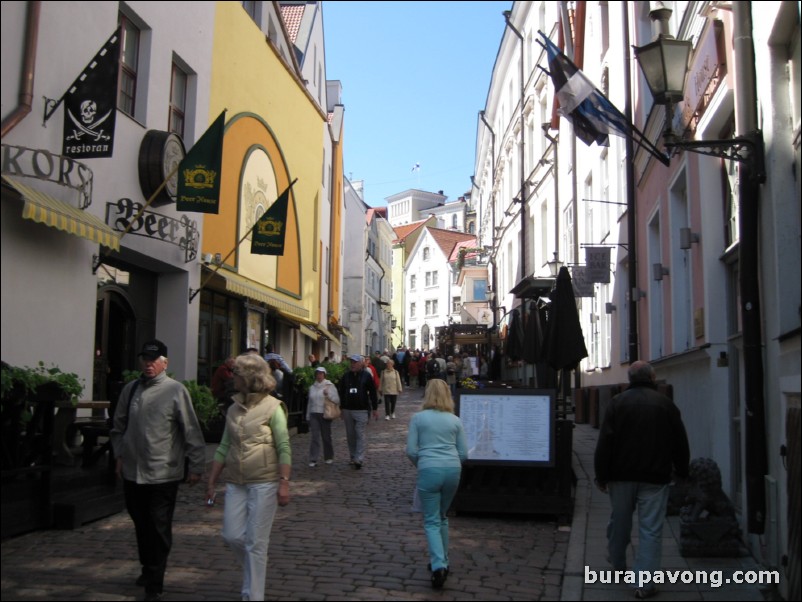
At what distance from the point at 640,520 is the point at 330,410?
23.8 feet

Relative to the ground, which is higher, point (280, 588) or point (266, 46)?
point (266, 46)

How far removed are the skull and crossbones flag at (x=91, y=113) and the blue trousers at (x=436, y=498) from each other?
5.17 metres

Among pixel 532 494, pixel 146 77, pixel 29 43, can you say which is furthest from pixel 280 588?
pixel 146 77

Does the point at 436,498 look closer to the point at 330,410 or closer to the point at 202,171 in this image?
the point at 202,171

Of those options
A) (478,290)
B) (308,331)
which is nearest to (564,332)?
(308,331)

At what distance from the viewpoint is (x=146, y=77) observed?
11742 mm

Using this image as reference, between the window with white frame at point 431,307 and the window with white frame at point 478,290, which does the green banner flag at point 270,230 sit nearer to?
the window with white frame at point 478,290

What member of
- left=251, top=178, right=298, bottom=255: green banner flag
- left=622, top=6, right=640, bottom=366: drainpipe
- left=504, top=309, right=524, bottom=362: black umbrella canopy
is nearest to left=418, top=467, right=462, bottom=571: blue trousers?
left=622, top=6, right=640, bottom=366: drainpipe

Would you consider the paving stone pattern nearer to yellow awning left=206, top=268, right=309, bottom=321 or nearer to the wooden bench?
the wooden bench

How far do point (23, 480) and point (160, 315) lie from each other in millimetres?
6948

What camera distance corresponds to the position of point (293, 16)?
28.9m

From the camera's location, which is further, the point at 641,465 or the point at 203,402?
the point at 203,402

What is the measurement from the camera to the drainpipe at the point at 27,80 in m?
7.71

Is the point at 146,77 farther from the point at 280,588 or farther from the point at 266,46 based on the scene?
the point at 280,588
